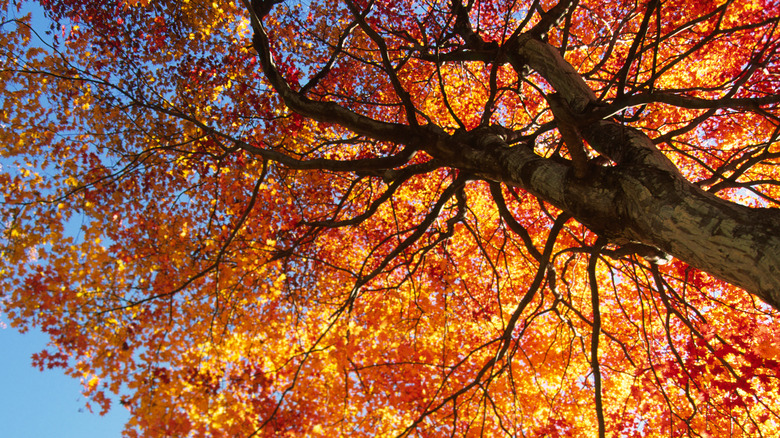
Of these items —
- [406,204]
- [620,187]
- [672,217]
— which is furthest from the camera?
[406,204]

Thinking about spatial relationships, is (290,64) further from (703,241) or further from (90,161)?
(703,241)

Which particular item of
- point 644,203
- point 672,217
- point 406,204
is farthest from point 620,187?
point 406,204

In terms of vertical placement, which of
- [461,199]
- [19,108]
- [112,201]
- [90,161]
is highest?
[19,108]

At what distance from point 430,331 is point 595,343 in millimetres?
4771

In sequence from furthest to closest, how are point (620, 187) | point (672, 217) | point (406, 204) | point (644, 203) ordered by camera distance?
point (406, 204) < point (620, 187) < point (644, 203) < point (672, 217)

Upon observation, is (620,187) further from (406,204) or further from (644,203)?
(406,204)

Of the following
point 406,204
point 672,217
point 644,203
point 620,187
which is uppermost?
point 406,204

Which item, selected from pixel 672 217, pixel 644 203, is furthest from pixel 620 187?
pixel 672 217

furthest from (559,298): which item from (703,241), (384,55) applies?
(384,55)

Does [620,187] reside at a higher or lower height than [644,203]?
higher

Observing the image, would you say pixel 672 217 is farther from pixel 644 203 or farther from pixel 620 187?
pixel 620 187

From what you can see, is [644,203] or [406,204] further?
[406,204]

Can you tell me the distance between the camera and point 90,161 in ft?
18.9

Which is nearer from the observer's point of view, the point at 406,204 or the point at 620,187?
the point at 620,187
